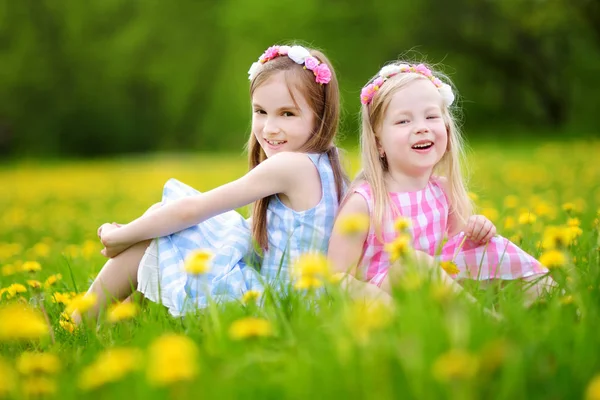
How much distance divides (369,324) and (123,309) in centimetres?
67

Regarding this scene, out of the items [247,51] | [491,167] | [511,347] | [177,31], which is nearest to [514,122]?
[247,51]

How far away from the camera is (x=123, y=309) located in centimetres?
151

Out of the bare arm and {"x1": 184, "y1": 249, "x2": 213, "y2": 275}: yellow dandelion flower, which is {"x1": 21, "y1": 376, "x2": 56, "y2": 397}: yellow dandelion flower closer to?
{"x1": 184, "y1": 249, "x2": 213, "y2": 275}: yellow dandelion flower

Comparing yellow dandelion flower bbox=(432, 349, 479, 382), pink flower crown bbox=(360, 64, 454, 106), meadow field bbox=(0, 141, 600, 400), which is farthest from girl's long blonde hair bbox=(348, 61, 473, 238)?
yellow dandelion flower bbox=(432, 349, 479, 382)

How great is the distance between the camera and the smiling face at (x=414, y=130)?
2217mm

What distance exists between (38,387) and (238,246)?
4.06ft

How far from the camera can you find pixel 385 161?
2.37 m

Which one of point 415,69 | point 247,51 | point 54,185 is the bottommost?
point 54,185

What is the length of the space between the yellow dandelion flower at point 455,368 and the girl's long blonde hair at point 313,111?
1.39m

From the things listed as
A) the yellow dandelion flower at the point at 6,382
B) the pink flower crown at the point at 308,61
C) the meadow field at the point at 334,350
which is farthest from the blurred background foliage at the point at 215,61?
the yellow dandelion flower at the point at 6,382

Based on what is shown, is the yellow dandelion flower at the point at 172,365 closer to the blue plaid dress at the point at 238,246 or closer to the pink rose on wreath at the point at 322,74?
the blue plaid dress at the point at 238,246

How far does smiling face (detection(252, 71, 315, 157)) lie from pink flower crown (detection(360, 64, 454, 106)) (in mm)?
212

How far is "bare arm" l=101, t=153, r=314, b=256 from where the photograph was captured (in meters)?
2.22

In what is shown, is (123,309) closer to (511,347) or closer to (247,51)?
(511,347)
